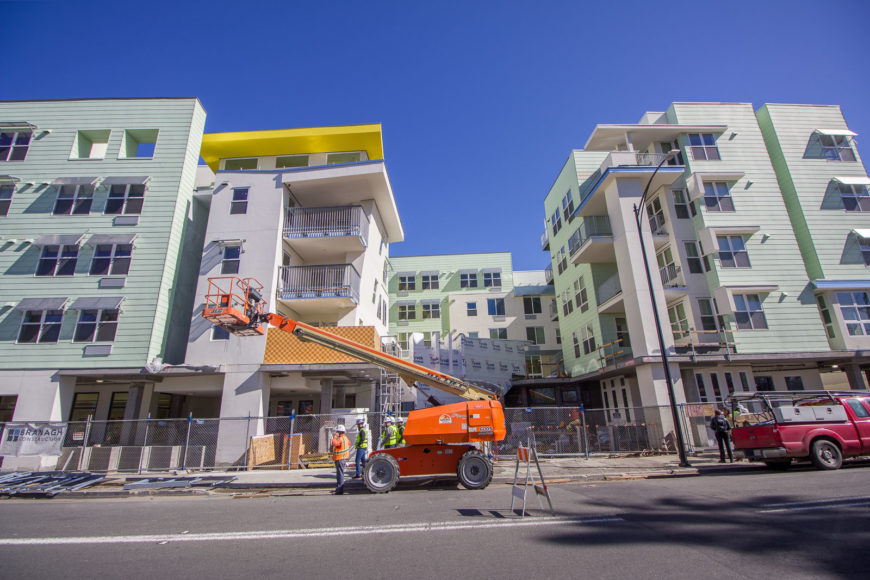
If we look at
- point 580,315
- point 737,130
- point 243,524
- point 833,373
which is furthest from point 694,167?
point 243,524

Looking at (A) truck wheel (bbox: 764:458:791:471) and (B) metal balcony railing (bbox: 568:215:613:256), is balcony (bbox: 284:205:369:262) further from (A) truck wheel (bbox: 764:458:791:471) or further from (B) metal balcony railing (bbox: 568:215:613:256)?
(A) truck wheel (bbox: 764:458:791:471)

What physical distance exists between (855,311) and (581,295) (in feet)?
44.1

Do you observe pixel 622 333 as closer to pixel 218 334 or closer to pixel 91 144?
pixel 218 334

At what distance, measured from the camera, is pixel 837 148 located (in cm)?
2405

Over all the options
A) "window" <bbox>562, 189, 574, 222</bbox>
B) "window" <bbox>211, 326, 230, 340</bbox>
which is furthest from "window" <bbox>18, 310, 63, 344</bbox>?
"window" <bbox>562, 189, 574, 222</bbox>

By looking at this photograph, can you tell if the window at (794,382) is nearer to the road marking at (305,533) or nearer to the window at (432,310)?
the road marking at (305,533)

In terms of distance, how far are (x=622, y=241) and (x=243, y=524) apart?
2078cm

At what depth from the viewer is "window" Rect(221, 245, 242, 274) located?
63.9 feet

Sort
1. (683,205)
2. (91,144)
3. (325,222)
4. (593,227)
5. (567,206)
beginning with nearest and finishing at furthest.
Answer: (325,222)
(91,144)
(683,205)
(593,227)
(567,206)

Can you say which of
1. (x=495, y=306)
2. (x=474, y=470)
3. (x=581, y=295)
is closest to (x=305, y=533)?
(x=474, y=470)

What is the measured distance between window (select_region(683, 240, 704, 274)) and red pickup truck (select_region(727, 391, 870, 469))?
10671 millimetres

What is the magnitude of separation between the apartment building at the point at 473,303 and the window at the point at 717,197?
53.6ft

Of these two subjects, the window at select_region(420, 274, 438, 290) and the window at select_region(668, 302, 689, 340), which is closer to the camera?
the window at select_region(668, 302, 689, 340)

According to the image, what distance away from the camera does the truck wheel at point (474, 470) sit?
33.9 feet
